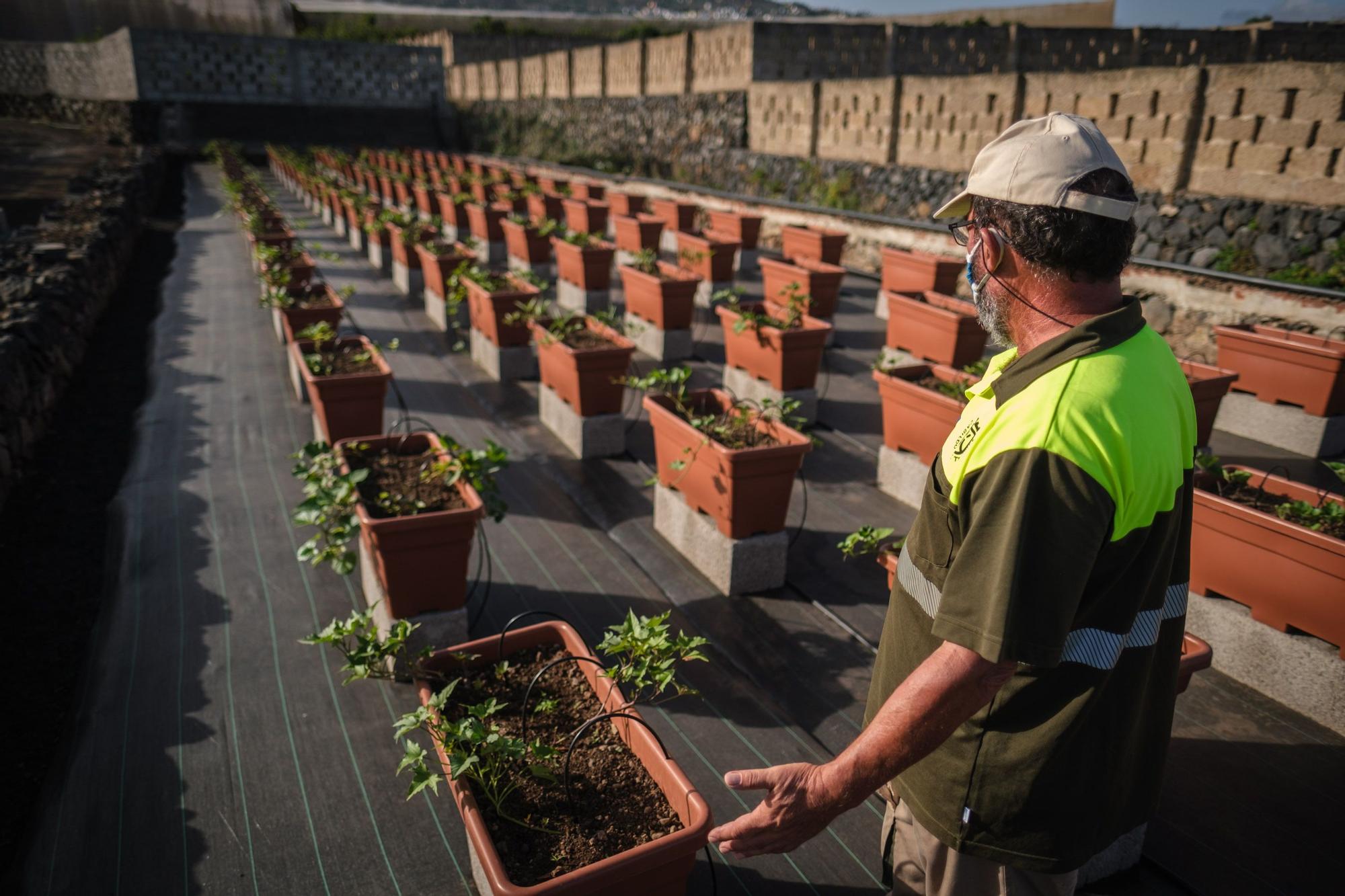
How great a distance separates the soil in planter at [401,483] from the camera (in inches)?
132

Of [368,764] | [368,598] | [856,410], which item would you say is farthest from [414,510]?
[856,410]

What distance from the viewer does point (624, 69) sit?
65.2 feet

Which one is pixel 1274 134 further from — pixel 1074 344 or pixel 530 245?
pixel 1074 344

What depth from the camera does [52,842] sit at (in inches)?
98.2

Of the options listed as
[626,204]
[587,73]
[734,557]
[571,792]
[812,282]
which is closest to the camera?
[571,792]

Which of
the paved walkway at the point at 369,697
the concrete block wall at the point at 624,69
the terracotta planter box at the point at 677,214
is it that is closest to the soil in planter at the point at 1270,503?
the paved walkway at the point at 369,697

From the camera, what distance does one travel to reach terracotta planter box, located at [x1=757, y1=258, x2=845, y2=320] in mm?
7074

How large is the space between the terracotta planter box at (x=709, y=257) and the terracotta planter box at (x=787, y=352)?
2.76 meters

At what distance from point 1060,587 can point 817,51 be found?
56.6ft

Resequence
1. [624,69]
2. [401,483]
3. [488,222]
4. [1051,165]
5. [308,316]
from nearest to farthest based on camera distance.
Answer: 1. [1051,165]
2. [401,483]
3. [308,316]
4. [488,222]
5. [624,69]

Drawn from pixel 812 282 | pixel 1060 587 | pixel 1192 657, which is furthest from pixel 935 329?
pixel 1060 587

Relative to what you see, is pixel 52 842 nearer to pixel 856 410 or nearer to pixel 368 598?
pixel 368 598

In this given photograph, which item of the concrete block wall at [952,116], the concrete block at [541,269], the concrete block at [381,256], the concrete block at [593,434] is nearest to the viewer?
the concrete block at [593,434]

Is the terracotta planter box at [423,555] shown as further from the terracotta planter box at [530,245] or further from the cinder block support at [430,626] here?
the terracotta planter box at [530,245]
